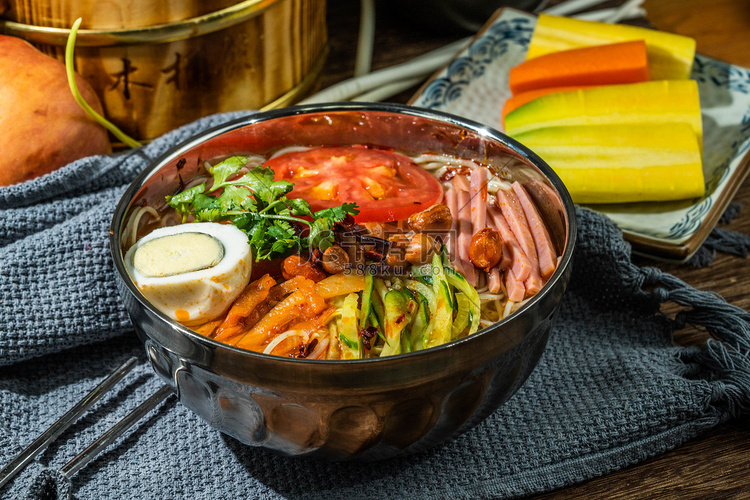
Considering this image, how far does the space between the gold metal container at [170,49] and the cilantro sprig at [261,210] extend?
1.34 ft

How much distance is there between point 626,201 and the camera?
154 cm

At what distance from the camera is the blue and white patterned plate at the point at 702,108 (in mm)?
1461

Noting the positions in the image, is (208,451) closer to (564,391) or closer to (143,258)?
(143,258)

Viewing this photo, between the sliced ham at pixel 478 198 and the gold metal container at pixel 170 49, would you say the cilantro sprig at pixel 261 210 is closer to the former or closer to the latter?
the sliced ham at pixel 478 198

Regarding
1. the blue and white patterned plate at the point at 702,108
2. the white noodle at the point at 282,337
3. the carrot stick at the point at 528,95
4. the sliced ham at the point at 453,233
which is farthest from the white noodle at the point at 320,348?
the carrot stick at the point at 528,95

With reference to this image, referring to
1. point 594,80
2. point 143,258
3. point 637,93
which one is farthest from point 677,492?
point 594,80

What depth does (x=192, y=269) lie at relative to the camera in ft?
3.26

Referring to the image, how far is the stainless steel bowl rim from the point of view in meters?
0.83

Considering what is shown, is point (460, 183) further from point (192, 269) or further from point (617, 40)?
point (617, 40)

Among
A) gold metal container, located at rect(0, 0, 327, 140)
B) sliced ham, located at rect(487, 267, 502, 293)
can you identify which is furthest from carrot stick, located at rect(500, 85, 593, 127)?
sliced ham, located at rect(487, 267, 502, 293)

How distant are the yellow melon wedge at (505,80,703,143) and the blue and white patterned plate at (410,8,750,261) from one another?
13 centimetres

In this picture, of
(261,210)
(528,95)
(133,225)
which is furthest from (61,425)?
(528,95)

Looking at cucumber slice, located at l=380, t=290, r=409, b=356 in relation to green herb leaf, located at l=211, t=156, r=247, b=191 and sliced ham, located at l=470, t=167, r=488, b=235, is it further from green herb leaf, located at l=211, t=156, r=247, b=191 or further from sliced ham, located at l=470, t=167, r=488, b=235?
green herb leaf, located at l=211, t=156, r=247, b=191

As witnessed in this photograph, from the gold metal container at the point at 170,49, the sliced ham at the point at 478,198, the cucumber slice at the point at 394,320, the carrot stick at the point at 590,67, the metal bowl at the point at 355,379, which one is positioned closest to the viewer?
the metal bowl at the point at 355,379
